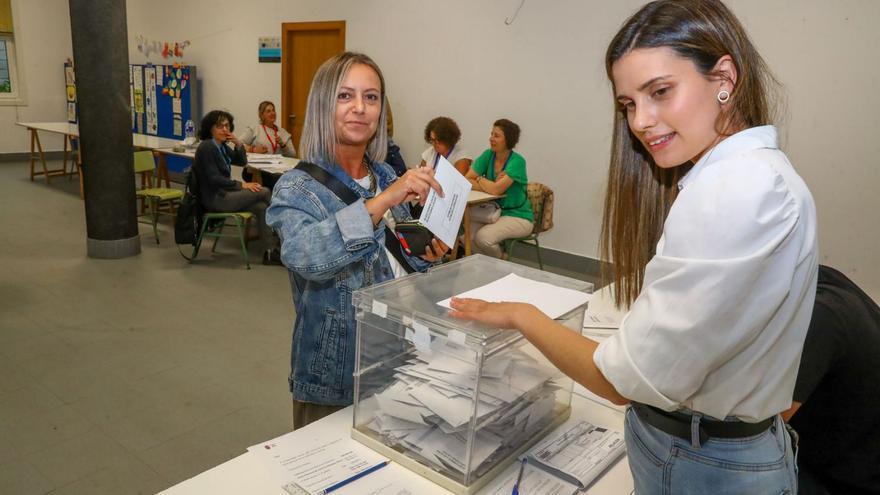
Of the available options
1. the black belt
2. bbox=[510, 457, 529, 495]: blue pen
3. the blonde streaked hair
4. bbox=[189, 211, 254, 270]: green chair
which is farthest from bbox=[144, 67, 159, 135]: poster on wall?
the black belt

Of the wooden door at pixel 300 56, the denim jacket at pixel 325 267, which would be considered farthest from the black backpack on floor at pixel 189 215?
the denim jacket at pixel 325 267

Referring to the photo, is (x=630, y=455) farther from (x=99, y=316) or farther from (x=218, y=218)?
(x=218, y=218)

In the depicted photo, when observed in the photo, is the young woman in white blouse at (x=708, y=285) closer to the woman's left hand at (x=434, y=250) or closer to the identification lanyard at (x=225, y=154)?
the woman's left hand at (x=434, y=250)

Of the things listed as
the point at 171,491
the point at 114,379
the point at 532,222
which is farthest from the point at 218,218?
the point at 171,491

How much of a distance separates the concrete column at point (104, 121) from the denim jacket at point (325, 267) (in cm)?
399

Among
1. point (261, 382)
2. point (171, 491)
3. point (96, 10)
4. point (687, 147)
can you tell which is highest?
point (96, 10)

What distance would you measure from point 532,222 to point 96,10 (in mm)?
3789

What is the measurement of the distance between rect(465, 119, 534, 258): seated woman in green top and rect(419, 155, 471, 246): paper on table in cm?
322

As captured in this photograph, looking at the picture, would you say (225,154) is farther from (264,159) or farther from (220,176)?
(264,159)

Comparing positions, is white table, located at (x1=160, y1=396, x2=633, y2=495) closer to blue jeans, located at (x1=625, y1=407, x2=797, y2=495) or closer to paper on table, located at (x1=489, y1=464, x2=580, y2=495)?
paper on table, located at (x1=489, y1=464, x2=580, y2=495)

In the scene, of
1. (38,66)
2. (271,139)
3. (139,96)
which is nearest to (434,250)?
(271,139)

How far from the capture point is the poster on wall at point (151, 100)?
29.2ft

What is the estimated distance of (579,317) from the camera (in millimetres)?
1386

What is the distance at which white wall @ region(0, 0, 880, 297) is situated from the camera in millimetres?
4059
